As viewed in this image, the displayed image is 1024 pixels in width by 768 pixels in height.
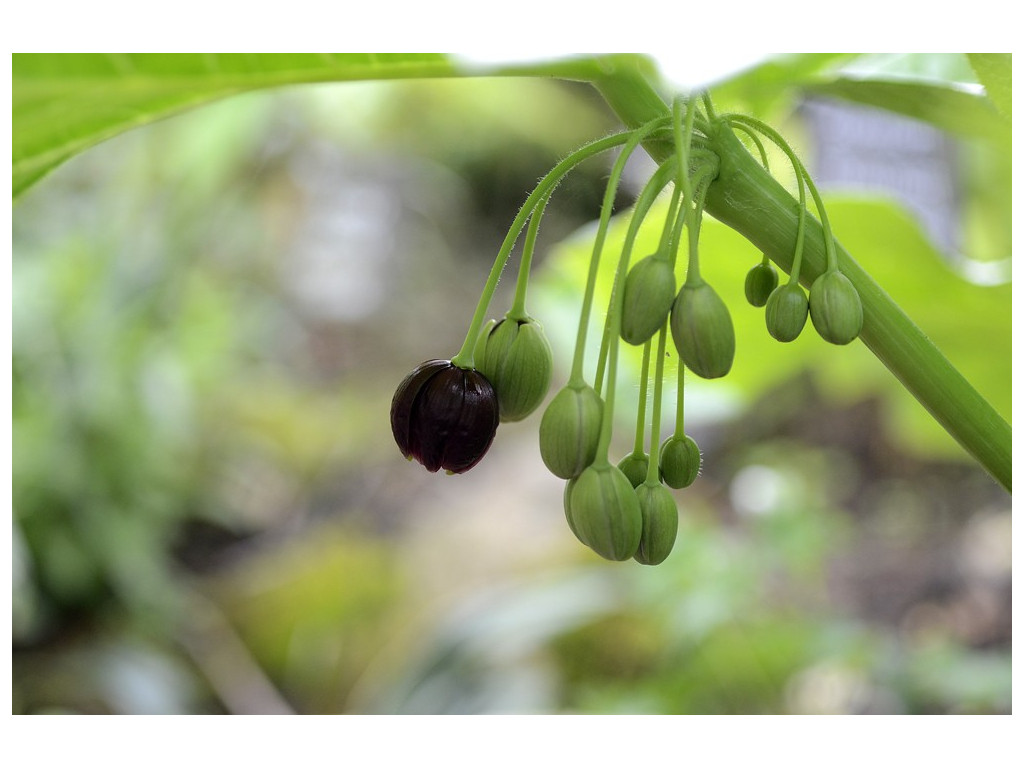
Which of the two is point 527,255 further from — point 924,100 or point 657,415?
point 924,100

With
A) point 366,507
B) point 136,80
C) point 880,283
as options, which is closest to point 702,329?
point 136,80

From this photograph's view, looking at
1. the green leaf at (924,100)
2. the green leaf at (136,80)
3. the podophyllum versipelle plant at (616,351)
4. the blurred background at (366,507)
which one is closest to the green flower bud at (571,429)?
the podophyllum versipelle plant at (616,351)

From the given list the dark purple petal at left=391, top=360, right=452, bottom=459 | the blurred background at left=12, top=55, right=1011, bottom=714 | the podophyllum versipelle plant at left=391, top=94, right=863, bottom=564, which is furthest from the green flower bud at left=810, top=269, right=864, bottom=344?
the blurred background at left=12, top=55, right=1011, bottom=714

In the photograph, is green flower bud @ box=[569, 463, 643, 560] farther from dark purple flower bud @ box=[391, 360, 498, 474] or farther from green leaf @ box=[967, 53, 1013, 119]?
green leaf @ box=[967, 53, 1013, 119]

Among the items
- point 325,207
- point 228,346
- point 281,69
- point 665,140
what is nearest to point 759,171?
point 665,140

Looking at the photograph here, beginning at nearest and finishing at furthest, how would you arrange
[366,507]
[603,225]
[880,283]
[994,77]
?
[603,225] < [994,77] < [880,283] < [366,507]

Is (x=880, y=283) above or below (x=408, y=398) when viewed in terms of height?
above

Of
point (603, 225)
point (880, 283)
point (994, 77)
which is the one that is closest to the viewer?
point (603, 225)
